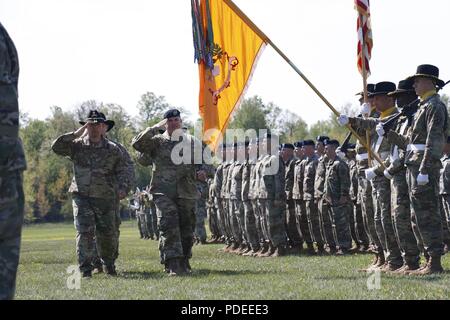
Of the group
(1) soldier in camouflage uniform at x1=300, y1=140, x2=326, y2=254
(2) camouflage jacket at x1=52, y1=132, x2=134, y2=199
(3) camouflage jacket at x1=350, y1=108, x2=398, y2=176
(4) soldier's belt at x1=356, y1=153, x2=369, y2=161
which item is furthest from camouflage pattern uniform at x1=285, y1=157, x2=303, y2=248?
(3) camouflage jacket at x1=350, y1=108, x2=398, y2=176

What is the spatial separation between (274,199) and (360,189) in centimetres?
461

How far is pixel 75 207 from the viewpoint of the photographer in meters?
12.6

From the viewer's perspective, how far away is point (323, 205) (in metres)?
18.0

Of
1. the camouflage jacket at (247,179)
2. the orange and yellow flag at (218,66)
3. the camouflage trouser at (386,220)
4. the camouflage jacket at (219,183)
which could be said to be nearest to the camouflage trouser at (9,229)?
the camouflage trouser at (386,220)

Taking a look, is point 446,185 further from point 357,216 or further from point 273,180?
point 273,180

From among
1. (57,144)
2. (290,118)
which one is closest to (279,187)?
(57,144)

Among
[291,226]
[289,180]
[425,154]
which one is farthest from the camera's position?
[289,180]

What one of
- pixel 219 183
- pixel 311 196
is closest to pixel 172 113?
pixel 311 196

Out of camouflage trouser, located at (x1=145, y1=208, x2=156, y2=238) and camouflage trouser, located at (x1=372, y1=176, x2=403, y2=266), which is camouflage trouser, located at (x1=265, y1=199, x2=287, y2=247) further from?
camouflage trouser, located at (x1=145, y1=208, x2=156, y2=238)

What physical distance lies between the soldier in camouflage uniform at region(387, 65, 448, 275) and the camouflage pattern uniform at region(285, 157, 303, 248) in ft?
28.0

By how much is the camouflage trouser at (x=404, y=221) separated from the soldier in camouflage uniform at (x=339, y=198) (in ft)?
19.7

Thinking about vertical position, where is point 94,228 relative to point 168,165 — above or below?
below
